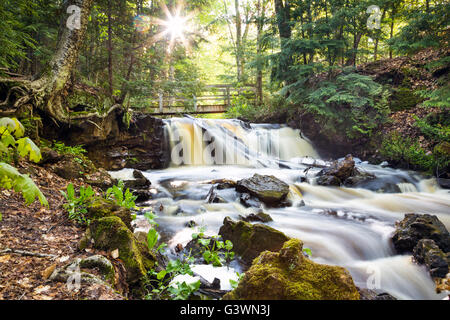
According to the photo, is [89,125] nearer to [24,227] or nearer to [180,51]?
[24,227]

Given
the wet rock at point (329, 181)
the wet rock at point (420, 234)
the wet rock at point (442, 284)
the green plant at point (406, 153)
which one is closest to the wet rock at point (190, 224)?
the wet rock at point (420, 234)

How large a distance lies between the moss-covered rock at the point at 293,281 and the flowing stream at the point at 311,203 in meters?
1.32

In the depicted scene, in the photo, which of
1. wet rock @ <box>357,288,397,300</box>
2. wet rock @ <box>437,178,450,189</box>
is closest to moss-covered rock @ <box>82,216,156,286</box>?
wet rock @ <box>357,288,397,300</box>

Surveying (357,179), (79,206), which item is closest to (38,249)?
(79,206)

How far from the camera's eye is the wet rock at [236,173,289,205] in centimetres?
522

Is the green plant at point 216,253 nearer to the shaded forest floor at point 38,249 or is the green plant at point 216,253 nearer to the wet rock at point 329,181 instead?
the shaded forest floor at point 38,249

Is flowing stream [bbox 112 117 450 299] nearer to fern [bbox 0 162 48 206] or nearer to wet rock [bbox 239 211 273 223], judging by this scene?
wet rock [bbox 239 211 273 223]

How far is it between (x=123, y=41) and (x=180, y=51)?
18.4 ft

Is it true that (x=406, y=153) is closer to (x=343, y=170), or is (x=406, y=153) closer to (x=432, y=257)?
(x=343, y=170)

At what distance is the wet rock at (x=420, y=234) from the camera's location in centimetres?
326

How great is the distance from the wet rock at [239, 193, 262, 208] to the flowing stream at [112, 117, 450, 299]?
0.54 feet

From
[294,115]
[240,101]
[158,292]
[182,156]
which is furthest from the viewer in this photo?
[240,101]

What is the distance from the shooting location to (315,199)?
5887mm

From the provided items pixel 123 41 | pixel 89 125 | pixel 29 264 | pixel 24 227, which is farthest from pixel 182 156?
pixel 29 264
